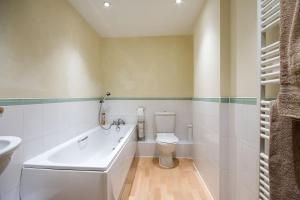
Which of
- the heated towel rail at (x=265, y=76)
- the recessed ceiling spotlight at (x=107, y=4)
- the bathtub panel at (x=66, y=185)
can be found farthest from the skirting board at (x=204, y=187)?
the recessed ceiling spotlight at (x=107, y=4)

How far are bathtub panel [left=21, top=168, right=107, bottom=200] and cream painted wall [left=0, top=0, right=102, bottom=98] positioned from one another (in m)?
0.71

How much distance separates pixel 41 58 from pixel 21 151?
892 mm

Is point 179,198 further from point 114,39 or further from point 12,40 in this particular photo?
point 114,39

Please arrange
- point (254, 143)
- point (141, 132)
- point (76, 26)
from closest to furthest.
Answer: point (254, 143) < point (76, 26) < point (141, 132)

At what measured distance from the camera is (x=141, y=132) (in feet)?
10.9

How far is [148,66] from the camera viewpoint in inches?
135

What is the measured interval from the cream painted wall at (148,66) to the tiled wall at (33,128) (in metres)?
1.24

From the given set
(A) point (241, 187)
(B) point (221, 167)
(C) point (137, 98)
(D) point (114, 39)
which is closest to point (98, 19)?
(D) point (114, 39)

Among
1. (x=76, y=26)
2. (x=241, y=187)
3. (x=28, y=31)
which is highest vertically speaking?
(x=76, y=26)

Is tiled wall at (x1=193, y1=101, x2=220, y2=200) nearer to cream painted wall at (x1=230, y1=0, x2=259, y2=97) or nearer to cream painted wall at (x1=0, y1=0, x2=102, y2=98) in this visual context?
cream painted wall at (x1=230, y1=0, x2=259, y2=97)

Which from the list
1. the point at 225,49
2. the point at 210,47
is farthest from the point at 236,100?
the point at 210,47

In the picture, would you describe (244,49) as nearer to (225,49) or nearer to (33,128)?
(225,49)

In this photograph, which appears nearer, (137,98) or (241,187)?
(241,187)

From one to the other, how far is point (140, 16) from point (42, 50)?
1494 mm
